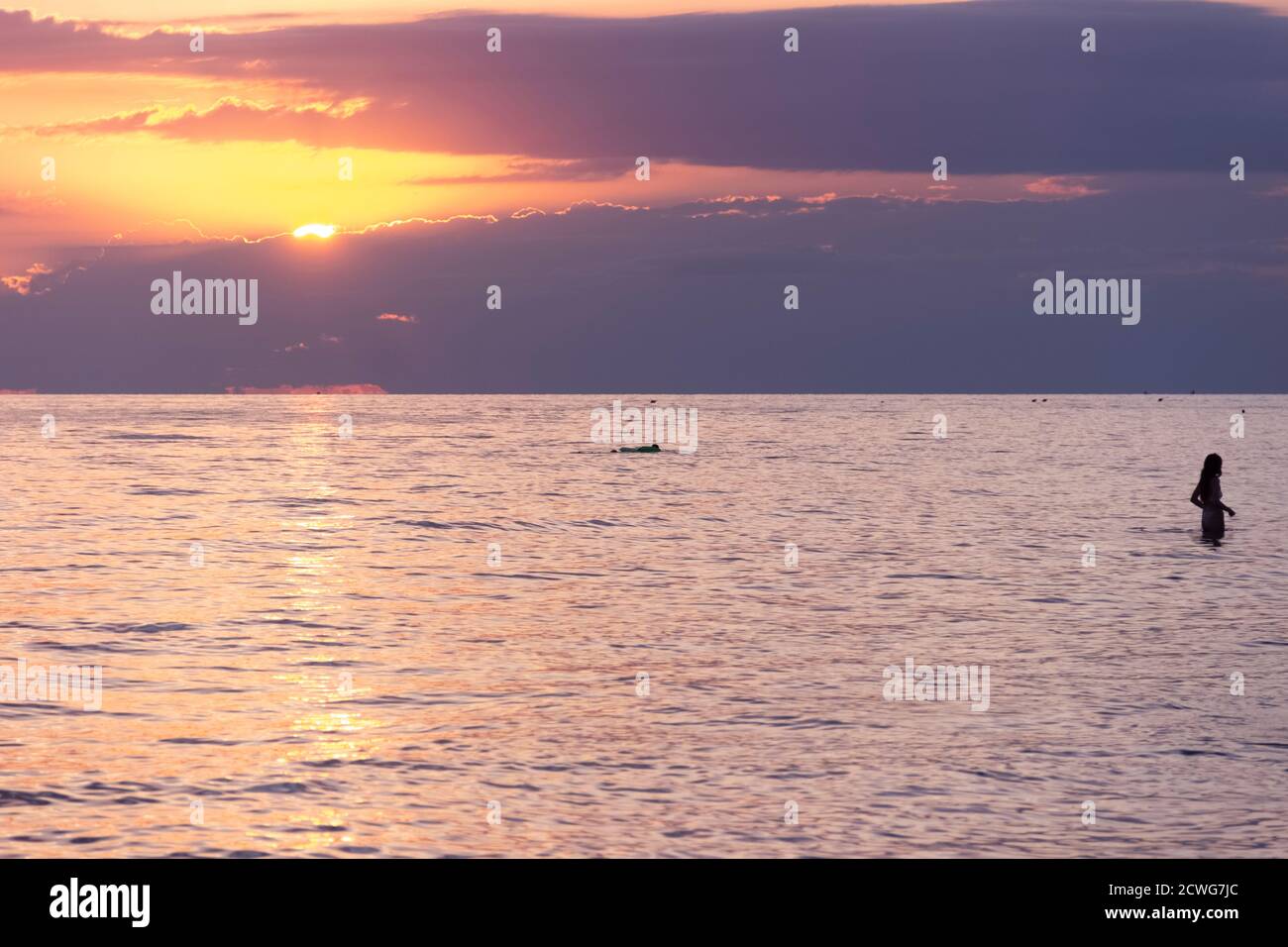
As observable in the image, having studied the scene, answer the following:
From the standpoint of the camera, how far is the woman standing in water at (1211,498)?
124 feet

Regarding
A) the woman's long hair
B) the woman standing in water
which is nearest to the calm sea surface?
the woman standing in water

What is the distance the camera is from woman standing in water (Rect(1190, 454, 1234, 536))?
124 feet

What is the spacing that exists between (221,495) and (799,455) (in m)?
58.3

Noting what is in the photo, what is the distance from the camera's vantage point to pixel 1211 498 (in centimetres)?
3944

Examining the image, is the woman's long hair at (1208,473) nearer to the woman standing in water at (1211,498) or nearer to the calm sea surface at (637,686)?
the woman standing in water at (1211,498)

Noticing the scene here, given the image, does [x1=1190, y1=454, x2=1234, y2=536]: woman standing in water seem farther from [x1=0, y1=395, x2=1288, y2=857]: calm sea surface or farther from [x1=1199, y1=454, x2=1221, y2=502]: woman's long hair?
[x1=0, y1=395, x2=1288, y2=857]: calm sea surface

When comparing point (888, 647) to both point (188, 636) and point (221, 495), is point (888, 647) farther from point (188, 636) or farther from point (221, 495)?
point (221, 495)

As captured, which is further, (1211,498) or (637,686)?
(1211,498)

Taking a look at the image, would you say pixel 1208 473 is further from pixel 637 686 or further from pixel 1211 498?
pixel 637 686

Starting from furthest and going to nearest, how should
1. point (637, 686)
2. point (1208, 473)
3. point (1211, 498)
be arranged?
point (1211, 498)
point (1208, 473)
point (637, 686)

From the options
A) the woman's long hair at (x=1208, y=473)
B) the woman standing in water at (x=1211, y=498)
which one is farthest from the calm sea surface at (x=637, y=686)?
the woman's long hair at (x=1208, y=473)

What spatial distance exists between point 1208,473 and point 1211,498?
1.63m

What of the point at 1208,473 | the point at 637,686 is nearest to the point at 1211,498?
the point at 1208,473
